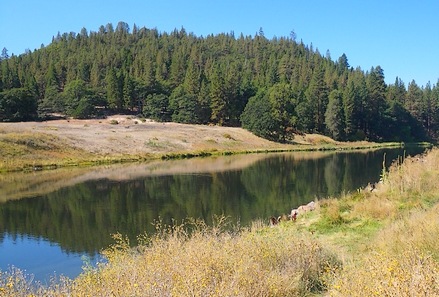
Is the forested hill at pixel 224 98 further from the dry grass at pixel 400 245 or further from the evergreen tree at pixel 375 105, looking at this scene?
the dry grass at pixel 400 245

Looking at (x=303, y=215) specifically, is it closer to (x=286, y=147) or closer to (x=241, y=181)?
(x=241, y=181)

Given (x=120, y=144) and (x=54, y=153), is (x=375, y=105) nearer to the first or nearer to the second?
(x=120, y=144)

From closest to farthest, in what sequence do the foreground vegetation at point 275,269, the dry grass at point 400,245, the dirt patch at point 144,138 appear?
the dry grass at point 400,245 < the foreground vegetation at point 275,269 < the dirt patch at point 144,138

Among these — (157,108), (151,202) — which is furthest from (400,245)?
(157,108)

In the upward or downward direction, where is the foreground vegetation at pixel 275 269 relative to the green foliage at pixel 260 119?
downward

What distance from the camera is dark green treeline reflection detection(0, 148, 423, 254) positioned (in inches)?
768

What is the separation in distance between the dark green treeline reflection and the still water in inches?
1.9

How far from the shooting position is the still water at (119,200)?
16656 mm

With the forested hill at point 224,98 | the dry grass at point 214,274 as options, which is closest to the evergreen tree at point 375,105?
the forested hill at point 224,98

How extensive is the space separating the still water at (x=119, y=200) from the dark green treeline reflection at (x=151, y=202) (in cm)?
5

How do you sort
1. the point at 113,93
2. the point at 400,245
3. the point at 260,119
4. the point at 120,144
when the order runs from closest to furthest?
the point at 400,245 < the point at 120,144 < the point at 260,119 < the point at 113,93

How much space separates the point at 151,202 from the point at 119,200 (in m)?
2.42

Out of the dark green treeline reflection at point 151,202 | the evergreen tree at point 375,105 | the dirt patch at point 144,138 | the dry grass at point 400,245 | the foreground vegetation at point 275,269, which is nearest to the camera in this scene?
the dry grass at point 400,245

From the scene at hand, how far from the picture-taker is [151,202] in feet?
85.3
